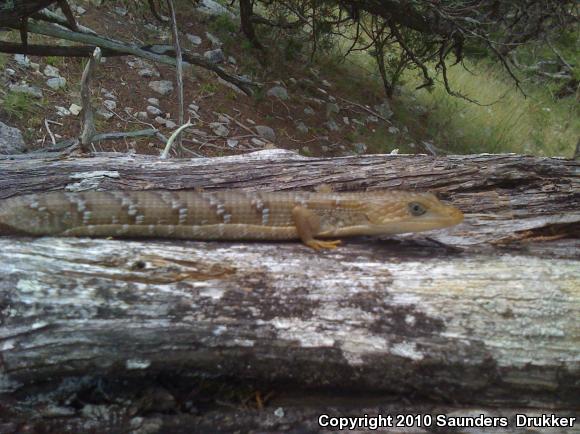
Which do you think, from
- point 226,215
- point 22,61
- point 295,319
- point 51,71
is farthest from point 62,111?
point 295,319

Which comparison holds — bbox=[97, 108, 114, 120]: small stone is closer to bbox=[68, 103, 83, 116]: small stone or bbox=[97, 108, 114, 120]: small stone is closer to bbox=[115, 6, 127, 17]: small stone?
bbox=[68, 103, 83, 116]: small stone

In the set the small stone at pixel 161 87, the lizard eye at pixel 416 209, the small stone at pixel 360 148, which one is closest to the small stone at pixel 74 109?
the small stone at pixel 161 87

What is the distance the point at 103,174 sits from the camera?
4.29 m

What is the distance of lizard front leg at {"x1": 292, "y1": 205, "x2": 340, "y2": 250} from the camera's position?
12.0 ft

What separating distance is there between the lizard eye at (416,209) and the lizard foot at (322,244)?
0.60 m

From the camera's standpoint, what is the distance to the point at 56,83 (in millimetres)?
7629

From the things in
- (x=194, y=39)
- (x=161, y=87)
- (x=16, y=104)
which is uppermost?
(x=194, y=39)

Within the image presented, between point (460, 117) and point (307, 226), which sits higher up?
point (460, 117)

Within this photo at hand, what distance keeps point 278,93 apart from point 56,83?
3.97 metres

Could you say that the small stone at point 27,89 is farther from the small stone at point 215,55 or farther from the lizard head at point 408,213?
the lizard head at point 408,213

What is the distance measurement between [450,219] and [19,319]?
2.81m

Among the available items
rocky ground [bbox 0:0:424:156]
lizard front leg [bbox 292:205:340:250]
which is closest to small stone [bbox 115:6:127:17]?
rocky ground [bbox 0:0:424:156]

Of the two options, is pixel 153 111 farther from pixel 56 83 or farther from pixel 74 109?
pixel 56 83

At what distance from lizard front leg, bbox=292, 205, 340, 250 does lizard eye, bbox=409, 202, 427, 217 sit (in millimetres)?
591
